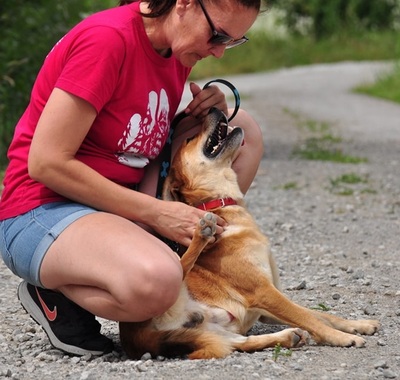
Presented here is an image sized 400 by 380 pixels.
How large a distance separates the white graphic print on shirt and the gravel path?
83 cm

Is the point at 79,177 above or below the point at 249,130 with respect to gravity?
above

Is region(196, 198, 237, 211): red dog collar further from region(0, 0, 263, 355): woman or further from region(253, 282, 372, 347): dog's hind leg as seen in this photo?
region(253, 282, 372, 347): dog's hind leg

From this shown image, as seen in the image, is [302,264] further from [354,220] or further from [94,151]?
[94,151]

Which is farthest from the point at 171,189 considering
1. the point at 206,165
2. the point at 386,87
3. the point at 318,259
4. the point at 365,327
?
the point at 386,87

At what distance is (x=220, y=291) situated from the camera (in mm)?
4203

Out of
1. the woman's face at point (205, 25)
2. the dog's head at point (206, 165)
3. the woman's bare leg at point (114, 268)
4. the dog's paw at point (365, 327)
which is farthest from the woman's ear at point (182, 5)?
the dog's paw at point (365, 327)

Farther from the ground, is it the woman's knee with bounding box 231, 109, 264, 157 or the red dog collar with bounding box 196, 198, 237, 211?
the woman's knee with bounding box 231, 109, 264, 157

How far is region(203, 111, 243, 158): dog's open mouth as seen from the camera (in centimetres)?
459

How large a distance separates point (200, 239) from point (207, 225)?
65mm

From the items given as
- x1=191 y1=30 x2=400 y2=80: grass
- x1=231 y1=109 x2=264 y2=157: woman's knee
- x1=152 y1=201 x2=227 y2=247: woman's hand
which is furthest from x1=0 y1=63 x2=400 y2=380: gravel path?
x1=191 y1=30 x2=400 y2=80: grass

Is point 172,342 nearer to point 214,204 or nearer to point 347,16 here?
point 214,204

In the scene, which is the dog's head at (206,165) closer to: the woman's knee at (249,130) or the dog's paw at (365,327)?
the woman's knee at (249,130)

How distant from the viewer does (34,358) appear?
416 centimetres

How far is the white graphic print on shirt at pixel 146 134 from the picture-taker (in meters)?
4.17
